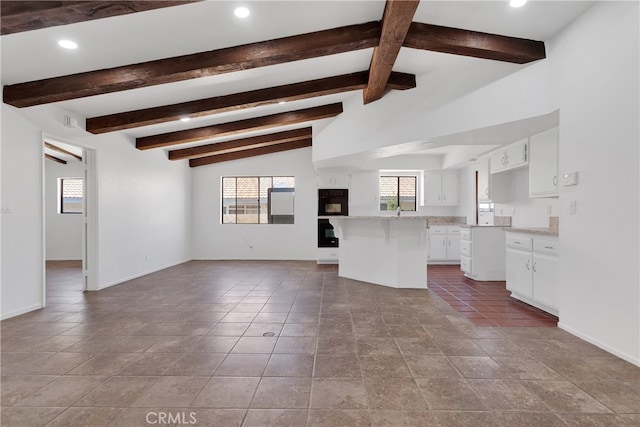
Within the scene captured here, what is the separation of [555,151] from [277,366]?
13.0 feet

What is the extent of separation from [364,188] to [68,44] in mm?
5699

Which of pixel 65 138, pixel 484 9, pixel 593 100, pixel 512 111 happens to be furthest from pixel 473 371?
pixel 65 138

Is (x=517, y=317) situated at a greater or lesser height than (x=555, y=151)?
lesser

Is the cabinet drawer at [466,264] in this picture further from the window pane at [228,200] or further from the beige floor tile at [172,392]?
the window pane at [228,200]

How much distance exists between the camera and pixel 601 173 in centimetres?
246

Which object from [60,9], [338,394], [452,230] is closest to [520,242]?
[452,230]

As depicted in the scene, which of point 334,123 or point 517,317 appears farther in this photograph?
point 334,123

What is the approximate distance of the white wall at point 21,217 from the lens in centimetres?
332

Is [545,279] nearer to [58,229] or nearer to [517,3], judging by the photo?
[517,3]

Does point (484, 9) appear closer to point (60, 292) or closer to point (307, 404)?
point (307, 404)

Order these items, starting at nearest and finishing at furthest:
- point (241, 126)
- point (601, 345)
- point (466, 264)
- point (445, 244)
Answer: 1. point (601, 345)
2. point (466, 264)
3. point (241, 126)
4. point (445, 244)

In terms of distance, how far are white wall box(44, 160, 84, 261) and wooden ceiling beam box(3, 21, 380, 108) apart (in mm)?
5493

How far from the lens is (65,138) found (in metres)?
4.09

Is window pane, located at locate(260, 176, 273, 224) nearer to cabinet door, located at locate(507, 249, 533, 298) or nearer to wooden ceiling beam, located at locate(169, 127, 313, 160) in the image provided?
wooden ceiling beam, located at locate(169, 127, 313, 160)
